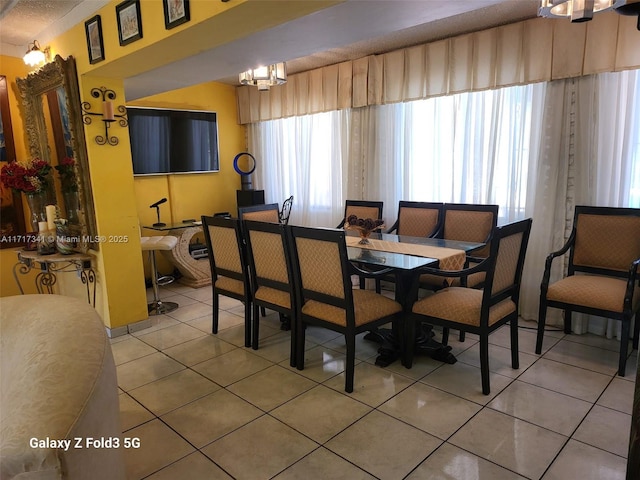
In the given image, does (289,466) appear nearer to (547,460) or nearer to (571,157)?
(547,460)

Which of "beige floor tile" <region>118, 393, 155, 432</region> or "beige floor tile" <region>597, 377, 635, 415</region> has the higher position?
"beige floor tile" <region>118, 393, 155, 432</region>

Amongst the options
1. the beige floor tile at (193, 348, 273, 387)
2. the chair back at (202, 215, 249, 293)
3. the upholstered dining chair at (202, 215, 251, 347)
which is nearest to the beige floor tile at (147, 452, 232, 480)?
the beige floor tile at (193, 348, 273, 387)

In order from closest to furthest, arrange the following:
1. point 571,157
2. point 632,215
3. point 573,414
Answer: point 573,414 < point 632,215 < point 571,157

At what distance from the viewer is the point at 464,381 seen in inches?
99.6

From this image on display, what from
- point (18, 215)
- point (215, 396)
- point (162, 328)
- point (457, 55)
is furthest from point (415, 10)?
point (18, 215)

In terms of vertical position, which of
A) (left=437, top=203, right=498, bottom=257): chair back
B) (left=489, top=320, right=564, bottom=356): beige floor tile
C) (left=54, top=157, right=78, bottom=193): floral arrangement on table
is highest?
(left=54, top=157, right=78, bottom=193): floral arrangement on table

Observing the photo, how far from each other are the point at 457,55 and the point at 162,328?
11.4 ft

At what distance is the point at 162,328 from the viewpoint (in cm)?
354

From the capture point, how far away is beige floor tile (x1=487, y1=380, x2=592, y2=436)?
2.10 meters

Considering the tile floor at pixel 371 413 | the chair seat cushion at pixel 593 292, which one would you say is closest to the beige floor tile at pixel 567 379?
the tile floor at pixel 371 413

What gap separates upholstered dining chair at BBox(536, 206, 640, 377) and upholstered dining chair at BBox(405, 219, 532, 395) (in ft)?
1.31

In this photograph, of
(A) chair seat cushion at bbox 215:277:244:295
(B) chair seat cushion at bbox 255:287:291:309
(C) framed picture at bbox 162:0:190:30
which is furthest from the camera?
(A) chair seat cushion at bbox 215:277:244:295

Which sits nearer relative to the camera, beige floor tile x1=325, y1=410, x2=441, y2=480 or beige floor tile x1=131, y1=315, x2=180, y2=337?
beige floor tile x1=325, y1=410, x2=441, y2=480

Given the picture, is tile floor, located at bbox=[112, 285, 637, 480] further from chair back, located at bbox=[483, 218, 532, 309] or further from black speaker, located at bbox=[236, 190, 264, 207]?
black speaker, located at bbox=[236, 190, 264, 207]
